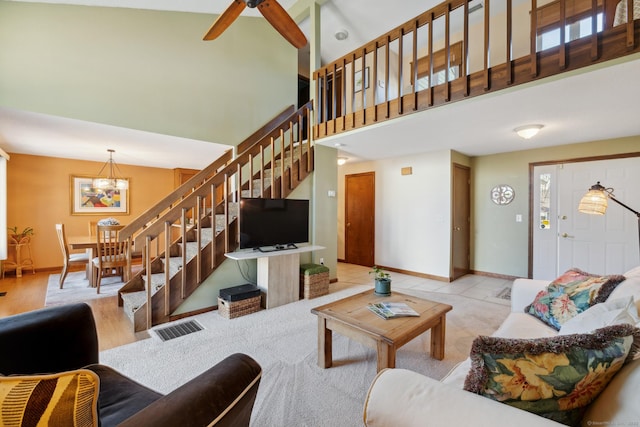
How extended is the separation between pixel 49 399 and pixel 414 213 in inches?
208

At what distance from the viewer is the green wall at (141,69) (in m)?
3.06

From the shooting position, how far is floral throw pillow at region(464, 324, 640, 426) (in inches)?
34.8

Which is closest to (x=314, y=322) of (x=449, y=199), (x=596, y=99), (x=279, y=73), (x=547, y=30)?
(x=449, y=199)

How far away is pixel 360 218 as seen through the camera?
6.23 meters

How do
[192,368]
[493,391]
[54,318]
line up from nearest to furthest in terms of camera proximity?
[493,391] < [54,318] < [192,368]

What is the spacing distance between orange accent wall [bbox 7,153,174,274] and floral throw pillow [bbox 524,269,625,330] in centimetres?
739

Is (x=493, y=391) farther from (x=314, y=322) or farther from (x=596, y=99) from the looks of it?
(x=596, y=99)

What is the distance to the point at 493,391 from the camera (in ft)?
2.95

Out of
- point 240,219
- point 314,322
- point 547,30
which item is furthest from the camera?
point 547,30

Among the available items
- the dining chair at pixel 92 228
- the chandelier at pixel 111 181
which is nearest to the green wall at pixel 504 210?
the chandelier at pixel 111 181

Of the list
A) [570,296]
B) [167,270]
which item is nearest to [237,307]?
[167,270]

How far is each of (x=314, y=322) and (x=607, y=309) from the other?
2.42m

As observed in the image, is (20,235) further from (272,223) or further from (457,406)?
(457,406)

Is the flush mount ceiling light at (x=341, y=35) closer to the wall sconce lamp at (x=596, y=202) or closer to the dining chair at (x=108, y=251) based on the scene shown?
the wall sconce lamp at (x=596, y=202)
